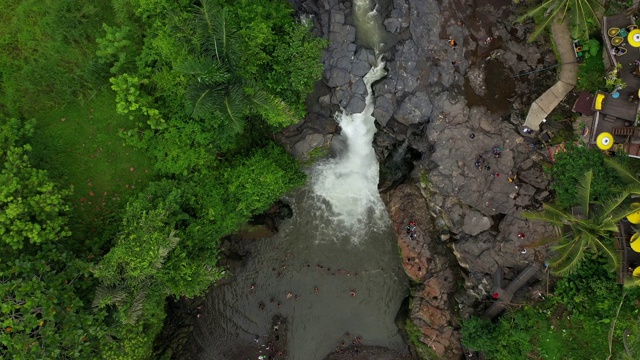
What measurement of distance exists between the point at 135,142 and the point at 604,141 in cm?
1665

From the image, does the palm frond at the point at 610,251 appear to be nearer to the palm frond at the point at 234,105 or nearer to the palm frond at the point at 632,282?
the palm frond at the point at 632,282

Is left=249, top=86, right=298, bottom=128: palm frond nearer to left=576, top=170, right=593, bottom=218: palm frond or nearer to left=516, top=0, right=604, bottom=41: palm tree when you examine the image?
left=516, top=0, right=604, bottom=41: palm tree

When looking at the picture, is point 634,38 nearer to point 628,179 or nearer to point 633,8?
point 633,8

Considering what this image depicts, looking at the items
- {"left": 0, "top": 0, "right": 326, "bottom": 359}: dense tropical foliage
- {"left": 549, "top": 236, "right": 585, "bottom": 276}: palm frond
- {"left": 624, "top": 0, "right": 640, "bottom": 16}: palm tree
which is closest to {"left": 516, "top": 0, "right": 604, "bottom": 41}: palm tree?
{"left": 624, "top": 0, "right": 640, "bottom": 16}: palm tree

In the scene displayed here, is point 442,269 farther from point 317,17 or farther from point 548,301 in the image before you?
point 317,17

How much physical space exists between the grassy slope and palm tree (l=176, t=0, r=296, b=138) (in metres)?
3.87

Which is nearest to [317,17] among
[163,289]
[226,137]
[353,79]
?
[353,79]

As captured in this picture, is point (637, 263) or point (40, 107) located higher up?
point (40, 107)

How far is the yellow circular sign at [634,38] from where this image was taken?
538 inches

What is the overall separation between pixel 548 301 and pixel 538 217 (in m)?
4.62

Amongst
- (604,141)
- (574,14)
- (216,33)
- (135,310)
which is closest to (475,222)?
(604,141)

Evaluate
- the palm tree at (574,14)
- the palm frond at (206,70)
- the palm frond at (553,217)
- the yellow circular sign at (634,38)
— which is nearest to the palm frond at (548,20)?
the palm tree at (574,14)

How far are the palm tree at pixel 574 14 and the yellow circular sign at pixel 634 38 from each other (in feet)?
4.07

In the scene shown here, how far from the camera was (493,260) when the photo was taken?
53.4ft
